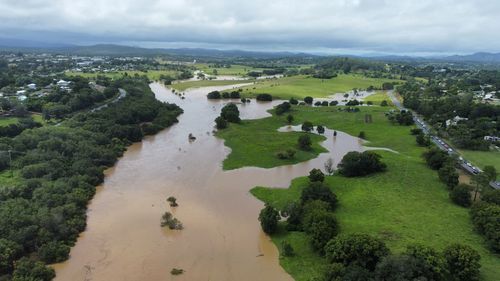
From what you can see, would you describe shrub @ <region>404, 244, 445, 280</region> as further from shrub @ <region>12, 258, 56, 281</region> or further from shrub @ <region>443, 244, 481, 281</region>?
shrub @ <region>12, 258, 56, 281</region>

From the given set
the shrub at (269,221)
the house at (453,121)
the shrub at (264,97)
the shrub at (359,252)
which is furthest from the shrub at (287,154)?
the shrub at (264,97)

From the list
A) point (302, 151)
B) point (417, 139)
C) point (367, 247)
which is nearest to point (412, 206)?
point (367, 247)

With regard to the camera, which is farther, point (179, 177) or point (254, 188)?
point (179, 177)

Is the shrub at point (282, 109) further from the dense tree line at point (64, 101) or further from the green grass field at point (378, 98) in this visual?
the dense tree line at point (64, 101)

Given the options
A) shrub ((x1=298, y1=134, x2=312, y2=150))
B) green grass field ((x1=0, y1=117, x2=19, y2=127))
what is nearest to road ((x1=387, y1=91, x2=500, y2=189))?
shrub ((x1=298, y1=134, x2=312, y2=150))

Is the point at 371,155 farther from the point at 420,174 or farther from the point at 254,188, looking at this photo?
the point at 254,188

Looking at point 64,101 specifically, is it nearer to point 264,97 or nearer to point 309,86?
point 264,97

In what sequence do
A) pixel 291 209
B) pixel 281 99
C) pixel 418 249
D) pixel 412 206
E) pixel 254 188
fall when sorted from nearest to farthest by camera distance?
1. pixel 418 249
2. pixel 291 209
3. pixel 412 206
4. pixel 254 188
5. pixel 281 99
